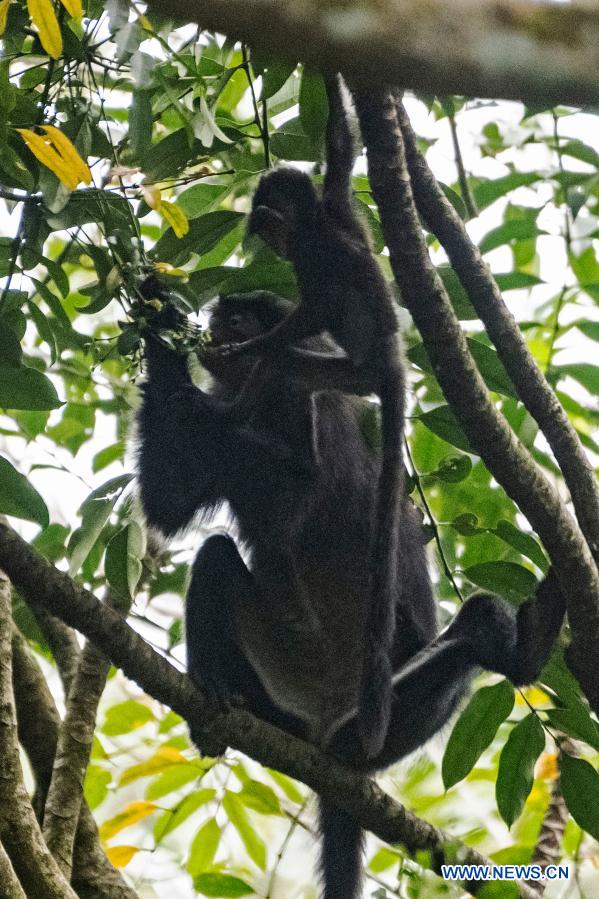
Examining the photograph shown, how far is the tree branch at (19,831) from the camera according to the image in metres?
3.13

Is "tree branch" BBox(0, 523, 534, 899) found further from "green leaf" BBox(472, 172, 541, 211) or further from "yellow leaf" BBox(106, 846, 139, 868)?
"green leaf" BBox(472, 172, 541, 211)

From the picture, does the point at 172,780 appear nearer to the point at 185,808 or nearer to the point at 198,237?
the point at 185,808

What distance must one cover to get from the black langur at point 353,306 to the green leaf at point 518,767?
0.39 metres

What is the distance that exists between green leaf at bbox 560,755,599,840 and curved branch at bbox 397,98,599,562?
3.44ft

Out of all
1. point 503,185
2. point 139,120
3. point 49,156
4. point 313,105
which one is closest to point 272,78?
point 313,105

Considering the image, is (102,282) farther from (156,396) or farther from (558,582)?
(558,582)


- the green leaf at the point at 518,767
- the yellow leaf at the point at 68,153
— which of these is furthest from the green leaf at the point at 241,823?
the yellow leaf at the point at 68,153

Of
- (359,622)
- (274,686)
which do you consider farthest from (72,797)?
(359,622)

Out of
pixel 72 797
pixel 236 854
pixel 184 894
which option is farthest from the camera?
pixel 184 894

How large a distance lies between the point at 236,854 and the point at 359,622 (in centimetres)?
138

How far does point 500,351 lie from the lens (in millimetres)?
2764

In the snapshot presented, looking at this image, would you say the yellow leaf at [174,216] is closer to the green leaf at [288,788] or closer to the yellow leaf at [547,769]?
the green leaf at [288,788]

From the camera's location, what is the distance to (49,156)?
6.64 ft

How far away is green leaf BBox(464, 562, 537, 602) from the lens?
3219 mm
